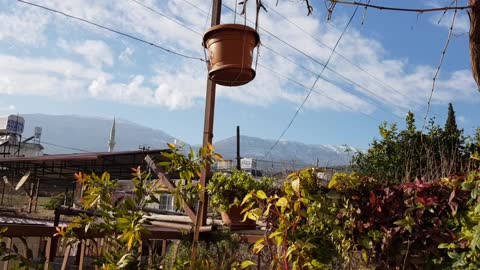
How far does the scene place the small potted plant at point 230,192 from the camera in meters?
4.18

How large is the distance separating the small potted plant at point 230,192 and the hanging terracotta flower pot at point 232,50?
5.86 ft

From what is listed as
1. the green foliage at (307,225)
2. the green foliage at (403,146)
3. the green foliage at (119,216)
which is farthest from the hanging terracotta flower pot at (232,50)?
the green foliage at (403,146)

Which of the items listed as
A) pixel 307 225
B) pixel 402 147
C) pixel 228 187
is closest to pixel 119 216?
pixel 307 225

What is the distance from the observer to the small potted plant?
418cm

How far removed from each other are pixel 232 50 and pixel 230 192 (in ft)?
6.71

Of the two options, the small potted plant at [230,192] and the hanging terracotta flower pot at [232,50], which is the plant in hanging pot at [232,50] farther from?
the small potted plant at [230,192]

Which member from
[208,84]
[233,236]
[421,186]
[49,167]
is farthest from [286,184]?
[49,167]

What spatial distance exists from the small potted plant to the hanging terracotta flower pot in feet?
5.86

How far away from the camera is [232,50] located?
2.45 meters

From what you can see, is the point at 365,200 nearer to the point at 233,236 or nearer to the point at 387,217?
the point at 387,217

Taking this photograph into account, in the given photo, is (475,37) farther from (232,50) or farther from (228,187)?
(228,187)

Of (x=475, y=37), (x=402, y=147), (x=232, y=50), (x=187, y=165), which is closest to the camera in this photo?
(x=475, y=37)

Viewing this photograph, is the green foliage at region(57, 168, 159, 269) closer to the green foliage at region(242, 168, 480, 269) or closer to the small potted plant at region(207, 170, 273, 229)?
the green foliage at region(242, 168, 480, 269)

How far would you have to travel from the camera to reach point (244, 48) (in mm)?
2451
